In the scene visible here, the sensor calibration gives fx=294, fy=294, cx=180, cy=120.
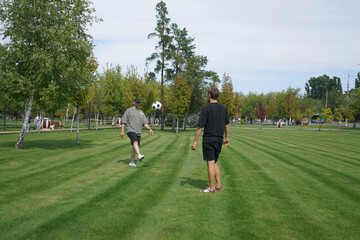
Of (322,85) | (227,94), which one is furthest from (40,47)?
(322,85)

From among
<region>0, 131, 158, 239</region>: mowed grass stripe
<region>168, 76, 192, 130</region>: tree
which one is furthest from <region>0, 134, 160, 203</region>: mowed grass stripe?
<region>168, 76, 192, 130</region>: tree

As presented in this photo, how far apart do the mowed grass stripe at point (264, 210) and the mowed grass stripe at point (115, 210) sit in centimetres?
157

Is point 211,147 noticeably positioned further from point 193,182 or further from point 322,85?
point 322,85

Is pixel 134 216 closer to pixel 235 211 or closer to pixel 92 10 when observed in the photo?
pixel 235 211

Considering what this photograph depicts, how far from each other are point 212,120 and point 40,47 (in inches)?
453

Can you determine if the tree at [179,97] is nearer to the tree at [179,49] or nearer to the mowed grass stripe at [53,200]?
the tree at [179,49]

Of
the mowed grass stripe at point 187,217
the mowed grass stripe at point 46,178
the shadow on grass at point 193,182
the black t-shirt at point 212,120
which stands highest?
the black t-shirt at point 212,120

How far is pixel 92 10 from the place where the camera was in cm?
1523

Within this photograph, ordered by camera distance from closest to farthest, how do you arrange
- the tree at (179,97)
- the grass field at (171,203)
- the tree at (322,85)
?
the grass field at (171,203) → the tree at (179,97) → the tree at (322,85)

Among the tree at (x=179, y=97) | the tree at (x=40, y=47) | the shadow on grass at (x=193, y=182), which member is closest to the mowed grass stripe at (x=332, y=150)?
the shadow on grass at (x=193, y=182)

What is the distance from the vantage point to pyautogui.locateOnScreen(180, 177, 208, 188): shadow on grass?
7.03 m

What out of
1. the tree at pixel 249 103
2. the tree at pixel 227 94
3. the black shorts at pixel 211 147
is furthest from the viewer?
the tree at pixel 249 103

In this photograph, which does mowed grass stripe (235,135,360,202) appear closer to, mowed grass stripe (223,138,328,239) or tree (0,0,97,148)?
mowed grass stripe (223,138,328,239)

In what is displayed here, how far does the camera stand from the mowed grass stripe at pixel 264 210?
4203 mm
